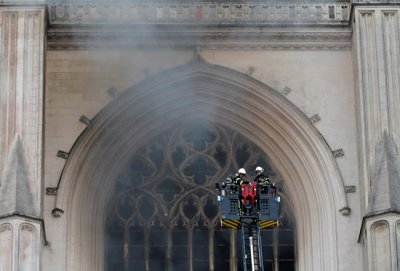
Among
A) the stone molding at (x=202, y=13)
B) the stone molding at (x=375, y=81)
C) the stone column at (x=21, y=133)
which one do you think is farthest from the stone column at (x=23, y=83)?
the stone molding at (x=375, y=81)

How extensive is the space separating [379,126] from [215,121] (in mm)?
3362

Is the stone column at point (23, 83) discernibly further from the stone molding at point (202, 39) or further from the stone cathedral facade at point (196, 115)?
the stone molding at point (202, 39)

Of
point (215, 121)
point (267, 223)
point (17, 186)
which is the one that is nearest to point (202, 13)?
point (215, 121)

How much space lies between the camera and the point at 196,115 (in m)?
38.7

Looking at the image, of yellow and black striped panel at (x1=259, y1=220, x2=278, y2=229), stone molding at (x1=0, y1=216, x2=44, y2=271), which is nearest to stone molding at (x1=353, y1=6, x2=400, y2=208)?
yellow and black striped panel at (x1=259, y1=220, x2=278, y2=229)

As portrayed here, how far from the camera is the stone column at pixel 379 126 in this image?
35.9 meters

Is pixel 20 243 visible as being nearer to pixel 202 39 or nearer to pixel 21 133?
pixel 21 133

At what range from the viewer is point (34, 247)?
1403 inches

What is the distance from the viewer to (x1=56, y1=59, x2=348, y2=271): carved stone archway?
122 ft

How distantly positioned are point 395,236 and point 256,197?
11.9ft

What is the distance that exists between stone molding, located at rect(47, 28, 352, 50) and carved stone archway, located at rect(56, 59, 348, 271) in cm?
51

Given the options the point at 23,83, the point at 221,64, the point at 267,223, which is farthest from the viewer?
the point at 221,64

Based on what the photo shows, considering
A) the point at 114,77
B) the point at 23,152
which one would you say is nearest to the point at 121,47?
the point at 114,77

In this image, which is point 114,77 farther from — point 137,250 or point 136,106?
point 137,250
